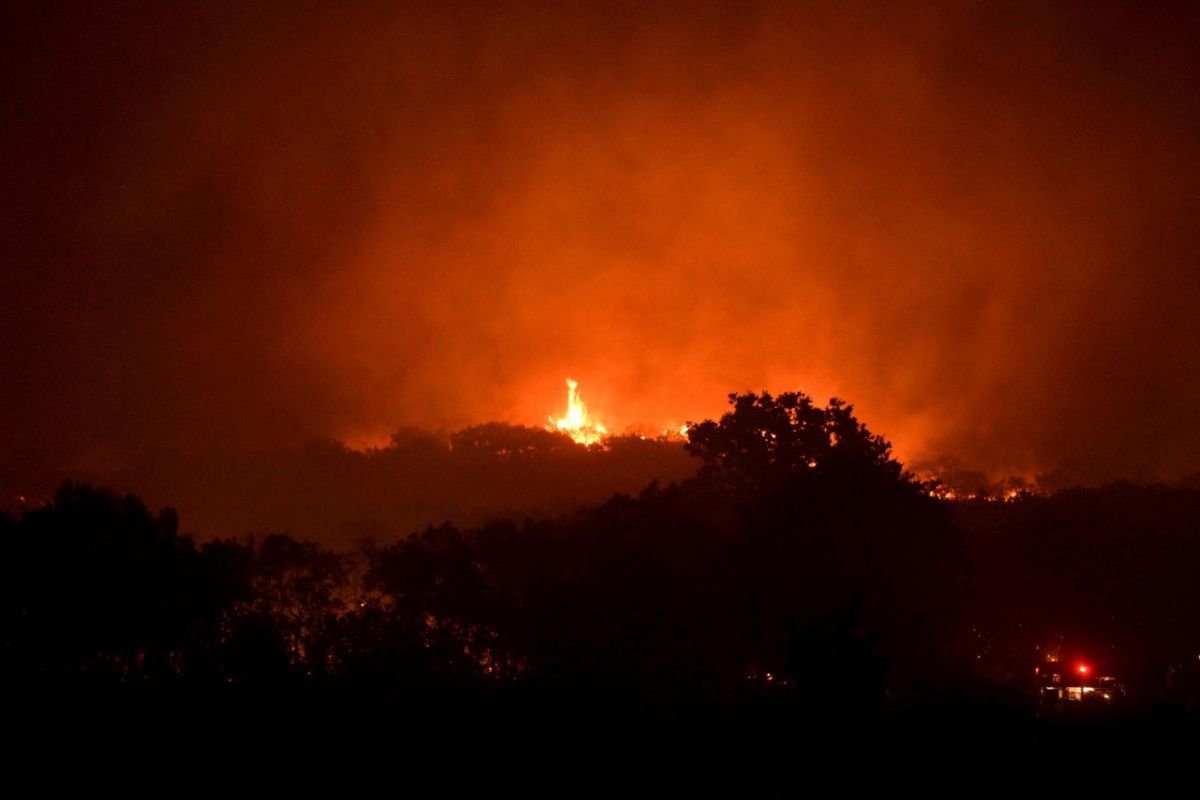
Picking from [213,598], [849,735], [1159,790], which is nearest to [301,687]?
[213,598]

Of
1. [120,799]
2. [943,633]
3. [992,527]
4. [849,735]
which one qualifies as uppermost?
[992,527]

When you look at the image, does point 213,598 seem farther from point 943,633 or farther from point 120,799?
point 943,633

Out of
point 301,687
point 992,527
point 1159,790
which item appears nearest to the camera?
point 1159,790

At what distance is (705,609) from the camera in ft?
126

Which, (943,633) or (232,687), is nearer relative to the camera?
(232,687)

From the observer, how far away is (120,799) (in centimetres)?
2491

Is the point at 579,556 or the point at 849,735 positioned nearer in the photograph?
the point at 849,735

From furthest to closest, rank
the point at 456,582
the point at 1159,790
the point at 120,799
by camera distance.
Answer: the point at 456,582 < the point at 120,799 < the point at 1159,790

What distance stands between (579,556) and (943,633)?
14.1 m

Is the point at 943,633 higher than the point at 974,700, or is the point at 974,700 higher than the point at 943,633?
the point at 943,633

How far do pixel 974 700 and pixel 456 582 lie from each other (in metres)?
19.4

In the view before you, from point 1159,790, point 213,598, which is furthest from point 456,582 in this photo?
point 1159,790

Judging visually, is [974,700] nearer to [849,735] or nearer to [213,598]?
[849,735]

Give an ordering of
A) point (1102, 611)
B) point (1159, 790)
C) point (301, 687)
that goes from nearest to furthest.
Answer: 1. point (1159, 790)
2. point (301, 687)
3. point (1102, 611)
